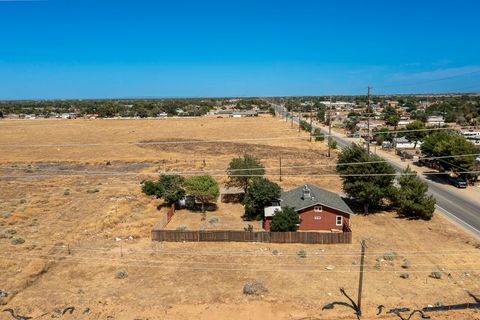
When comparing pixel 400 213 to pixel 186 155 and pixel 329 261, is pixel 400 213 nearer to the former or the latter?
pixel 329 261

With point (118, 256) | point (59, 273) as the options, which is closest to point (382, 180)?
point (118, 256)

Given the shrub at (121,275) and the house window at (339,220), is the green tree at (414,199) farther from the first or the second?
the shrub at (121,275)

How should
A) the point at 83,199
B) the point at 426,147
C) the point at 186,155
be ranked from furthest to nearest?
1. the point at 186,155
2. the point at 426,147
3. the point at 83,199

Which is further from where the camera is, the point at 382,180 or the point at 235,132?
the point at 235,132

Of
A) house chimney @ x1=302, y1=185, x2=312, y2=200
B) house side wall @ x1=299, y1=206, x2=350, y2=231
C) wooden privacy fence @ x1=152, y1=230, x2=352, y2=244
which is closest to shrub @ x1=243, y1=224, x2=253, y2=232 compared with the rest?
wooden privacy fence @ x1=152, y1=230, x2=352, y2=244

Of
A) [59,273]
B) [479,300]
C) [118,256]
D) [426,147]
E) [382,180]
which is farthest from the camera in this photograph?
[426,147]

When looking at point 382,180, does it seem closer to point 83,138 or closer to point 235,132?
point 235,132

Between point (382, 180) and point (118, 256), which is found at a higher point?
point (382, 180)
